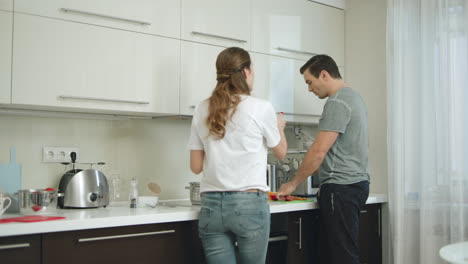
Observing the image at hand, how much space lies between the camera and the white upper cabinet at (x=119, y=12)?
2.24 metres

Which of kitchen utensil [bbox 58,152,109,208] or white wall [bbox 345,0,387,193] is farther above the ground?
white wall [bbox 345,0,387,193]

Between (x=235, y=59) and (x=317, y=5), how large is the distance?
144 centimetres

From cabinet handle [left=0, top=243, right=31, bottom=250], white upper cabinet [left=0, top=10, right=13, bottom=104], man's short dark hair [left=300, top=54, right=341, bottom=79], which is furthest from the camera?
man's short dark hair [left=300, top=54, right=341, bottom=79]

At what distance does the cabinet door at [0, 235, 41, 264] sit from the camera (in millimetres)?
1805

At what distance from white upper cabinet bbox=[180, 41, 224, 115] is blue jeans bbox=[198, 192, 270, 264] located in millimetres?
721

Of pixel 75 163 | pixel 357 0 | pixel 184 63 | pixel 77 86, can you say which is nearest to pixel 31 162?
pixel 75 163

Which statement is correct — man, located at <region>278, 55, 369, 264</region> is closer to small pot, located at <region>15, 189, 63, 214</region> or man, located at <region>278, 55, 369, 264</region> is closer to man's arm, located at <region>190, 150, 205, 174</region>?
man's arm, located at <region>190, 150, 205, 174</region>

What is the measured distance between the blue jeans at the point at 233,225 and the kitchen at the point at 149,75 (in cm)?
19

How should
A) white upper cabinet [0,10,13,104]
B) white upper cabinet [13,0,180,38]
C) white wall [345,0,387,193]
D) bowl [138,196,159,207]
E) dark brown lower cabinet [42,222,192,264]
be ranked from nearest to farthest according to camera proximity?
dark brown lower cabinet [42,222,192,264] → white upper cabinet [0,10,13,104] → white upper cabinet [13,0,180,38] → bowl [138,196,159,207] → white wall [345,0,387,193]

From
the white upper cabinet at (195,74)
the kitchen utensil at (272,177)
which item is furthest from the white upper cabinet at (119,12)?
the kitchen utensil at (272,177)

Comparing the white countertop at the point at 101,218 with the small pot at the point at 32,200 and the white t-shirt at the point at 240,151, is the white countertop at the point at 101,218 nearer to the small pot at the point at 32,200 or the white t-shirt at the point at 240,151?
the small pot at the point at 32,200

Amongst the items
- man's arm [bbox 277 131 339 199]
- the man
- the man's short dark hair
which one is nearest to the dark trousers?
the man

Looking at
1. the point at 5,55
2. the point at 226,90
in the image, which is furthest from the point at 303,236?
the point at 5,55

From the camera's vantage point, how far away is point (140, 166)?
2.87 meters
